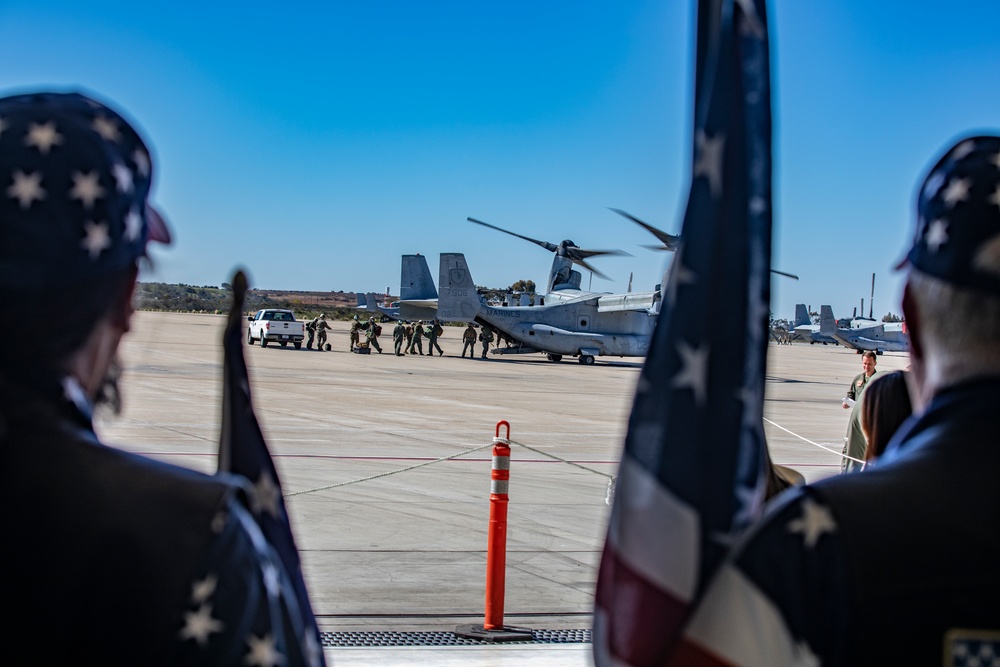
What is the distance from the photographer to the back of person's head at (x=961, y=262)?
163 centimetres

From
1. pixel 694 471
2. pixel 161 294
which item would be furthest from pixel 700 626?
pixel 161 294

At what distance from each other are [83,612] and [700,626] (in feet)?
3.14

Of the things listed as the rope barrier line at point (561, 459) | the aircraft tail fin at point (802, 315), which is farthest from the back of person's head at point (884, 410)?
the aircraft tail fin at point (802, 315)

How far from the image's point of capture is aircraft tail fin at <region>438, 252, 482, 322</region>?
1347 inches

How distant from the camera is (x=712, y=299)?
158 cm

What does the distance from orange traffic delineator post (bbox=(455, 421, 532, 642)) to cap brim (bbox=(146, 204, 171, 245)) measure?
4.29m

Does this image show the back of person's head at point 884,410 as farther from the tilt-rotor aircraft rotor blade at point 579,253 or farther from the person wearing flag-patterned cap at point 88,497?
the tilt-rotor aircraft rotor blade at point 579,253

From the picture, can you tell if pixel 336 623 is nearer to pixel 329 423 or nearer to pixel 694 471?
pixel 694 471

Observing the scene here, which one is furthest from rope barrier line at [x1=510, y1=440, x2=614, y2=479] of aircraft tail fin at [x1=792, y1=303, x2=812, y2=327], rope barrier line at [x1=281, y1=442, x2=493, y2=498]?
aircraft tail fin at [x1=792, y1=303, x2=812, y2=327]

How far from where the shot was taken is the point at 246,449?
1689 mm

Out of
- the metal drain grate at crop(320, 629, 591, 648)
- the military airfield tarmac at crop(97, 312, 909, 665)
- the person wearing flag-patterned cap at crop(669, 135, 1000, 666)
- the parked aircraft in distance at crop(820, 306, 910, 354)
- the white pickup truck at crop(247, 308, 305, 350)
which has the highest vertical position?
the parked aircraft in distance at crop(820, 306, 910, 354)

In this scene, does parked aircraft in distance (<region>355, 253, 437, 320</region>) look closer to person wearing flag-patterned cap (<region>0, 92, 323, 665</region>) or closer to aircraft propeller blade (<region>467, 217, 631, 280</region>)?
aircraft propeller blade (<region>467, 217, 631, 280</region>)

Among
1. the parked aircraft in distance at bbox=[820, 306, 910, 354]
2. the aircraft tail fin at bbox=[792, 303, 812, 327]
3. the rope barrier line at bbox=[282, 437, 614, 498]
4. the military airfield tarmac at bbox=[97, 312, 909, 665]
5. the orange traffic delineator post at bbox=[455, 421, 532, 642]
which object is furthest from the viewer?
the aircraft tail fin at bbox=[792, 303, 812, 327]

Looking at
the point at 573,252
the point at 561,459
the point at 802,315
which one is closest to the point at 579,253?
the point at 573,252
